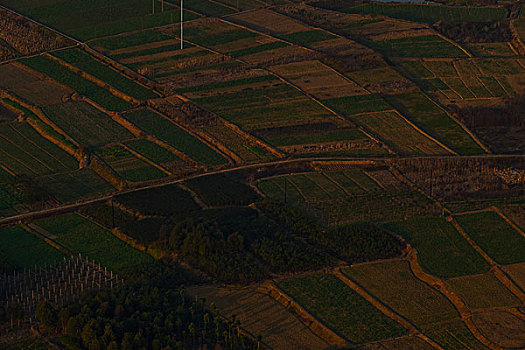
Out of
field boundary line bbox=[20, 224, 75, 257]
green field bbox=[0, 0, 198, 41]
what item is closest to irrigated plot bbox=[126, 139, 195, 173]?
field boundary line bbox=[20, 224, 75, 257]

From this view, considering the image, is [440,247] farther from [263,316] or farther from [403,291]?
[263,316]

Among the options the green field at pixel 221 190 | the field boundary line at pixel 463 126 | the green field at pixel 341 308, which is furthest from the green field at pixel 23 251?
the field boundary line at pixel 463 126

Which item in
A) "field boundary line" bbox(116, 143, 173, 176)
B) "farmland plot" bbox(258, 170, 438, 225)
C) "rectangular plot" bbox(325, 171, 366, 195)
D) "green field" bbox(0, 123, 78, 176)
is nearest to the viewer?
"farmland plot" bbox(258, 170, 438, 225)

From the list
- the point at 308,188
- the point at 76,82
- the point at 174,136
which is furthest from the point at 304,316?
the point at 76,82

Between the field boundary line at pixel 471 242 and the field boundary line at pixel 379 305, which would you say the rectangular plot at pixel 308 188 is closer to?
the field boundary line at pixel 471 242

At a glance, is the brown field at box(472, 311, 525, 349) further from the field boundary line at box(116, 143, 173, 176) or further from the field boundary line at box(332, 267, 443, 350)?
the field boundary line at box(116, 143, 173, 176)

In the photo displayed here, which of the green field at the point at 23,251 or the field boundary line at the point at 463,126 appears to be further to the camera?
the field boundary line at the point at 463,126

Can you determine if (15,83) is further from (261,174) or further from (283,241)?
(283,241)
